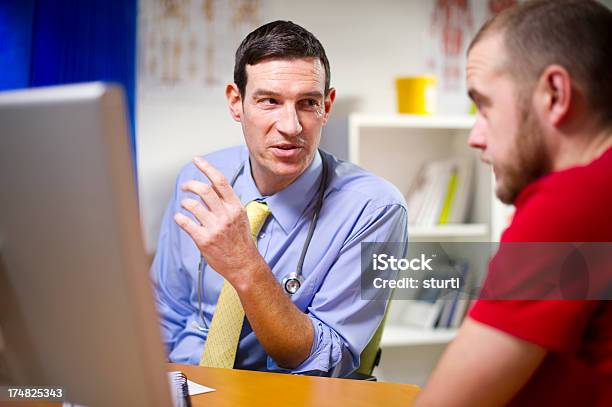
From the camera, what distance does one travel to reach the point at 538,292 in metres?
0.72

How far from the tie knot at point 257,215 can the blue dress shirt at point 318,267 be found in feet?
0.08

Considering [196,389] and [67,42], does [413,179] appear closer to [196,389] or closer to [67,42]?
[67,42]

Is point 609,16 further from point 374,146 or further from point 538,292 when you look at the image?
point 374,146

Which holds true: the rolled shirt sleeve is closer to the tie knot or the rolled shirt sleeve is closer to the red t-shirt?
the tie knot

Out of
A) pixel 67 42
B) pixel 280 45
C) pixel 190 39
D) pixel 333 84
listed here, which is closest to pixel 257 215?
pixel 280 45

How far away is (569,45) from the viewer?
30.8 inches

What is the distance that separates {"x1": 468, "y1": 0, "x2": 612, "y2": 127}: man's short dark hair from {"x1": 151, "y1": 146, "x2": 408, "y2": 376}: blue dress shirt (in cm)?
84

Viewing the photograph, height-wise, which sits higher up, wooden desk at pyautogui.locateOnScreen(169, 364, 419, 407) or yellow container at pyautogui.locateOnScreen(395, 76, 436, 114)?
yellow container at pyautogui.locateOnScreen(395, 76, 436, 114)

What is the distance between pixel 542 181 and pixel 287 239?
96 centimetres

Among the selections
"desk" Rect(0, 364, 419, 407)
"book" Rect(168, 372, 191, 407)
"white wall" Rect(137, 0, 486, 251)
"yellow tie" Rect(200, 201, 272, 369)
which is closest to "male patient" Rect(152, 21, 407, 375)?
"yellow tie" Rect(200, 201, 272, 369)

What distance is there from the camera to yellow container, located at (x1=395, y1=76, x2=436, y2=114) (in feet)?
9.20

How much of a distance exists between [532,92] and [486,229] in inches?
88.0

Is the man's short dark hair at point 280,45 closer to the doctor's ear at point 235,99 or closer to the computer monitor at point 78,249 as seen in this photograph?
the doctor's ear at point 235,99

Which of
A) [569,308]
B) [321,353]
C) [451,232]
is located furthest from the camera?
[451,232]
